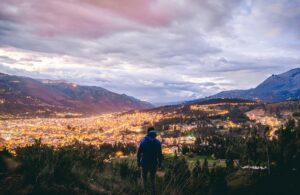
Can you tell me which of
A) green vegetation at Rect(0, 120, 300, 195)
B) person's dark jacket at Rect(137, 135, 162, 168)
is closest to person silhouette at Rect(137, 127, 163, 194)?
person's dark jacket at Rect(137, 135, 162, 168)

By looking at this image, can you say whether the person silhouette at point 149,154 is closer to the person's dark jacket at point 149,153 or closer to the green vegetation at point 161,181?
the person's dark jacket at point 149,153

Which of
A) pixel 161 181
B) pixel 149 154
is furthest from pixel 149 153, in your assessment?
pixel 161 181

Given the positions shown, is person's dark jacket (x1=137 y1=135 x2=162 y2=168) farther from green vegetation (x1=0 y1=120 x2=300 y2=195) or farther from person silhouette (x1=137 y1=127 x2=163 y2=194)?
green vegetation (x1=0 y1=120 x2=300 y2=195)

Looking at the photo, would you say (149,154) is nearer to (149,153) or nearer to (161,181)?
(149,153)

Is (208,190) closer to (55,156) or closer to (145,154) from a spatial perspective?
(145,154)

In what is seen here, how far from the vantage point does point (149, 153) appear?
13539 mm

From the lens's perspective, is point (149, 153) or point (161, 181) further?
point (161, 181)

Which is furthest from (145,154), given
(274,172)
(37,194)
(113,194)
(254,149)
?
(254,149)

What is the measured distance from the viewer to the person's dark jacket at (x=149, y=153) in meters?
13.5

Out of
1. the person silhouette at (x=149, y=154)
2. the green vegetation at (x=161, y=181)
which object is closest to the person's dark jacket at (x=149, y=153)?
the person silhouette at (x=149, y=154)

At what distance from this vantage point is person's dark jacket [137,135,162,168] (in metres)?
13.5

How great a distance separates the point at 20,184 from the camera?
33.9ft

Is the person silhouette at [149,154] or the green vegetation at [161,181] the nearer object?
the green vegetation at [161,181]

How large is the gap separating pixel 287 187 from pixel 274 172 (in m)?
0.97
